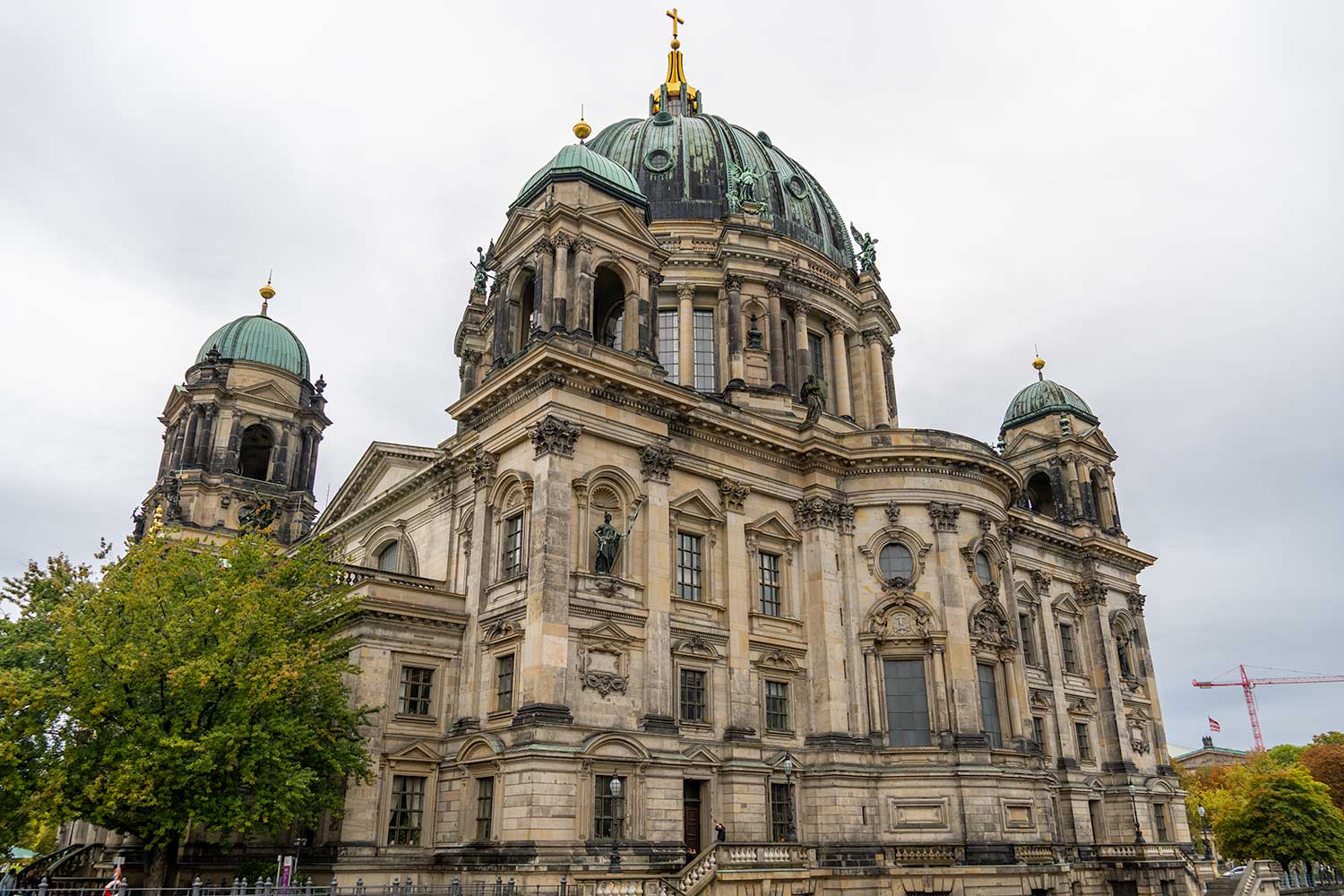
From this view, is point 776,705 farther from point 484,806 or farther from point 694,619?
point 484,806

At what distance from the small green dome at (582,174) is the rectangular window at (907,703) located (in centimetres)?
1907

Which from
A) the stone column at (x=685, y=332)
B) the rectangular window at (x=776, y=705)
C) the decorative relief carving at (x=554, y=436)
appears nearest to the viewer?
the decorative relief carving at (x=554, y=436)

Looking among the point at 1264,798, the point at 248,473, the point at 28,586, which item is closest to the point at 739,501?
the point at 28,586

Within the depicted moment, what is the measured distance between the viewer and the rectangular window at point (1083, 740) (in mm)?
47688

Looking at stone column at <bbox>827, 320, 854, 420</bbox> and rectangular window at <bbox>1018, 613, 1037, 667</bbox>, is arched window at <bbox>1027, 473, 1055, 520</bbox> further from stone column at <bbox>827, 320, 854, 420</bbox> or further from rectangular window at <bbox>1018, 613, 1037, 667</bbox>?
stone column at <bbox>827, 320, 854, 420</bbox>

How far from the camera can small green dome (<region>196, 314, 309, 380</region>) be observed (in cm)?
5431

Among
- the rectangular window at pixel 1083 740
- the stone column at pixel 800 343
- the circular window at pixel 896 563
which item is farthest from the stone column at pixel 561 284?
the rectangular window at pixel 1083 740

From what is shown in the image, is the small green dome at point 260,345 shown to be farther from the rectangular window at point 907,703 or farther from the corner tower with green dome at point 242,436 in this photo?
the rectangular window at point 907,703

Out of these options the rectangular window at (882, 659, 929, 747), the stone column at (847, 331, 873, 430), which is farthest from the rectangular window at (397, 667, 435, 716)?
the stone column at (847, 331, 873, 430)

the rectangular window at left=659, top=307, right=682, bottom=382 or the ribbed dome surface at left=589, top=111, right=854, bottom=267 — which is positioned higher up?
the ribbed dome surface at left=589, top=111, right=854, bottom=267

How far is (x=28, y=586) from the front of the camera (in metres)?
30.3

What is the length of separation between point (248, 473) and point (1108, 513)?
1824 inches

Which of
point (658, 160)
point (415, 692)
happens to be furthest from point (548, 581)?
point (658, 160)

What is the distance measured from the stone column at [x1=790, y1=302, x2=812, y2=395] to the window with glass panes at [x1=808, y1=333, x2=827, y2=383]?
2.31ft
